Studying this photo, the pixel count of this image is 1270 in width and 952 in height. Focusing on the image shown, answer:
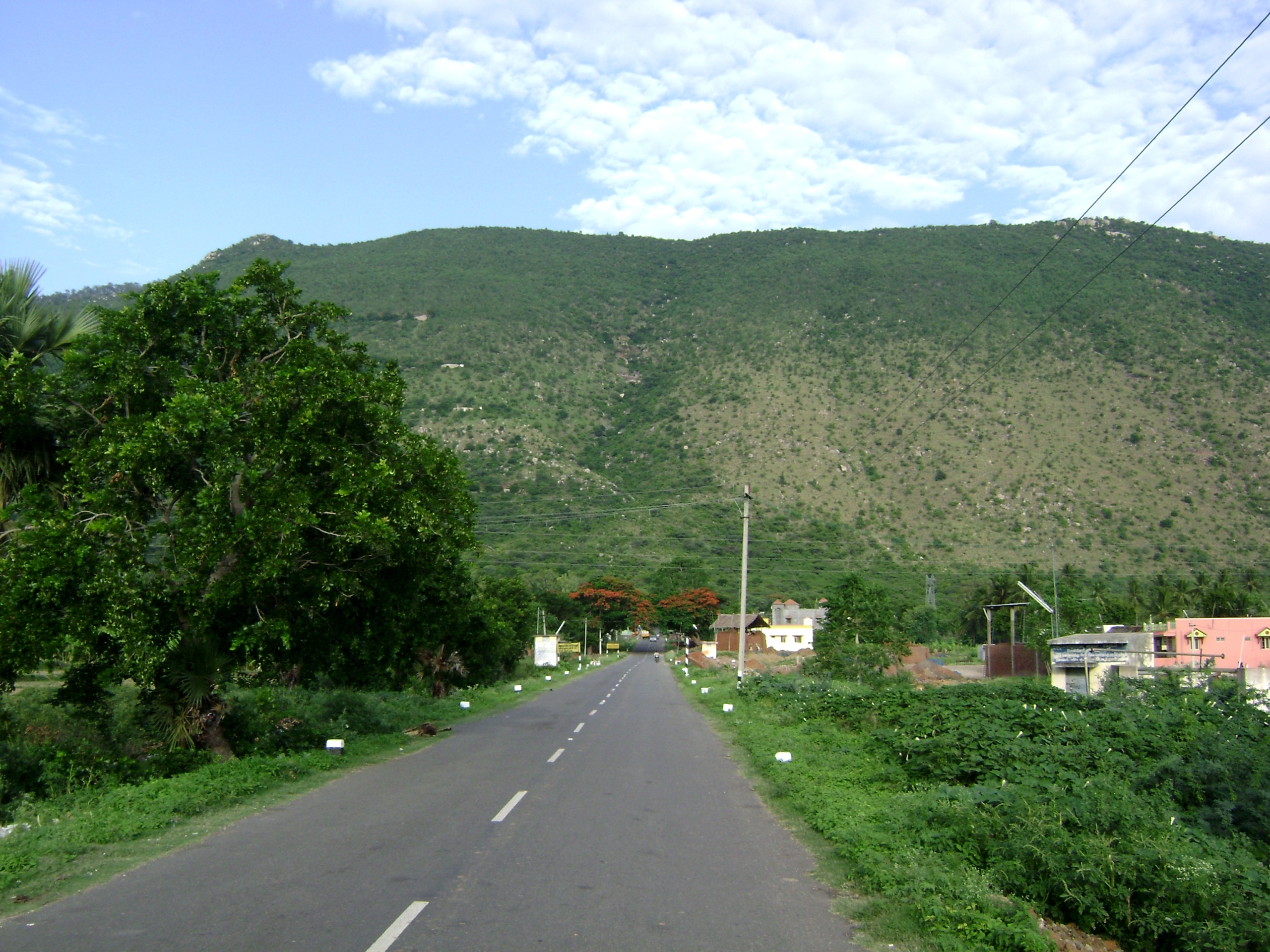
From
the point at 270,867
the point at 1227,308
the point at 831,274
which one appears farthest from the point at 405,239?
the point at 270,867

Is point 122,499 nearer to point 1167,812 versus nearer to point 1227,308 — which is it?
point 1167,812

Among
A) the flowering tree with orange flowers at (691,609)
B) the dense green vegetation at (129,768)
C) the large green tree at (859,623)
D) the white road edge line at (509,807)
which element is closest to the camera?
the dense green vegetation at (129,768)

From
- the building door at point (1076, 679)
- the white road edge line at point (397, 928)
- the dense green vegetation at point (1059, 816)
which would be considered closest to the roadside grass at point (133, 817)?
the white road edge line at point (397, 928)

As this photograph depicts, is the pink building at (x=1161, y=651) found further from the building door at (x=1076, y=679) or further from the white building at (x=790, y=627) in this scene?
the white building at (x=790, y=627)

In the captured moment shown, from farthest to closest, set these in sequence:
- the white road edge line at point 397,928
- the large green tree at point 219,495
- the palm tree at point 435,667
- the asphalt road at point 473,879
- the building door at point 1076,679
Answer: the palm tree at point 435,667
the building door at point 1076,679
the large green tree at point 219,495
the asphalt road at point 473,879
the white road edge line at point 397,928

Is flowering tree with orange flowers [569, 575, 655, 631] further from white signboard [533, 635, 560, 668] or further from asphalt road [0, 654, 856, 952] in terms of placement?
asphalt road [0, 654, 856, 952]

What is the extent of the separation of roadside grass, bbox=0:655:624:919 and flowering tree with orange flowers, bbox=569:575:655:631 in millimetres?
70700

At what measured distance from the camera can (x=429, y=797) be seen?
11.3 metres

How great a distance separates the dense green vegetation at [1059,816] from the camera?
6113 millimetres

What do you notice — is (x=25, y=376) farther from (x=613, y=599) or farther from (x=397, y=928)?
(x=613, y=599)

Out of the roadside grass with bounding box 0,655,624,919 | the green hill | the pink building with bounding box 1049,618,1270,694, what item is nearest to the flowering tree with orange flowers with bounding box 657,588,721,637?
the green hill

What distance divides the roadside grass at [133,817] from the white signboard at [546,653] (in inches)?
1813

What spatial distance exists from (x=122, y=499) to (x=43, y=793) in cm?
410

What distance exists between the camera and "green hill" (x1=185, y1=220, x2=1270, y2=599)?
63094 mm
